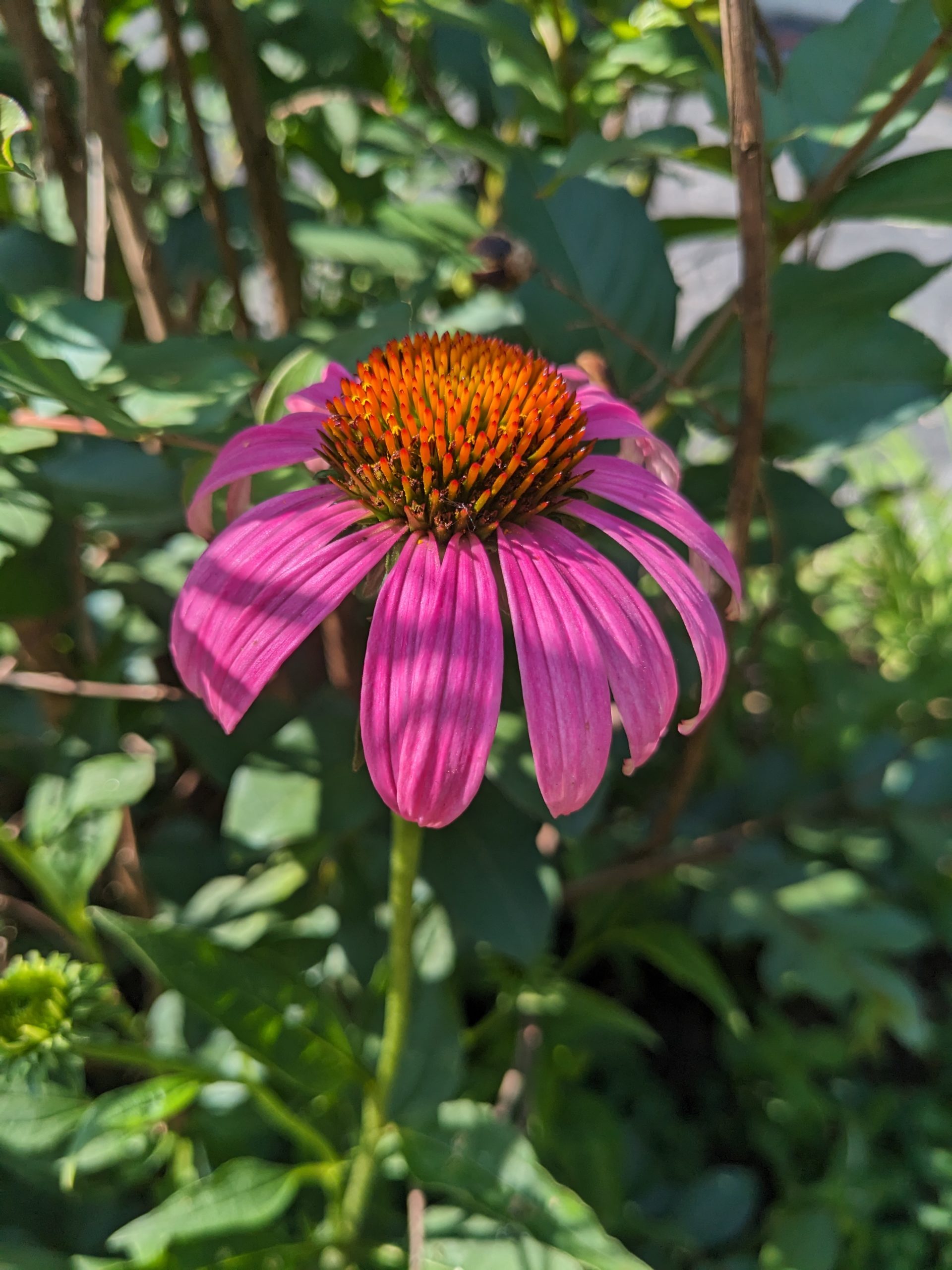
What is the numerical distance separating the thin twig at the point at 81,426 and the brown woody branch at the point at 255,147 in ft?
0.92

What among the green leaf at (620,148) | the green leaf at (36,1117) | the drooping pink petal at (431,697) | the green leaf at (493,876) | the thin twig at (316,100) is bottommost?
the green leaf at (36,1117)

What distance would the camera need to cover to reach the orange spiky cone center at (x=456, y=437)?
0.42m

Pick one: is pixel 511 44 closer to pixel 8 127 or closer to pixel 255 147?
pixel 255 147

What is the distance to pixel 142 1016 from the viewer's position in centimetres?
81

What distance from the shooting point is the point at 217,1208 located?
20.2 inches

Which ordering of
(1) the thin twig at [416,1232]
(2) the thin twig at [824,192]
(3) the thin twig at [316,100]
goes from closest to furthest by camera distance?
(2) the thin twig at [824,192], (1) the thin twig at [416,1232], (3) the thin twig at [316,100]

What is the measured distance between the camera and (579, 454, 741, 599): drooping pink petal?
410 millimetres

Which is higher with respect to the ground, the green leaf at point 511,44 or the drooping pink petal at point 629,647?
the green leaf at point 511,44

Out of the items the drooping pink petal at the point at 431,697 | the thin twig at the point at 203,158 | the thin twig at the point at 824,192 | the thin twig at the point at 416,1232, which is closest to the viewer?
the drooping pink petal at the point at 431,697

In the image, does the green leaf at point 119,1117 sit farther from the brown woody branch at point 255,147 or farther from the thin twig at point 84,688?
the brown woody branch at point 255,147

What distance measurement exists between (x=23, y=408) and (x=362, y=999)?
475mm

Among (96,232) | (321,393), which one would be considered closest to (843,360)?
(321,393)

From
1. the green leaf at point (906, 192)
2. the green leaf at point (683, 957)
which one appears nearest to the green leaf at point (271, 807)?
the green leaf at point (683, 957)

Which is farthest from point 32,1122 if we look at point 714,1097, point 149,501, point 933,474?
point 933,474
